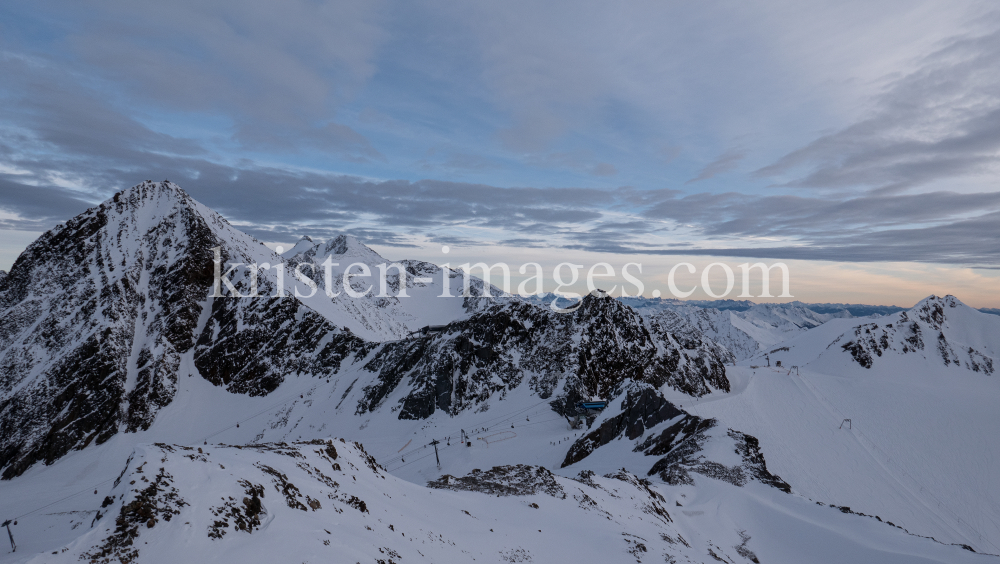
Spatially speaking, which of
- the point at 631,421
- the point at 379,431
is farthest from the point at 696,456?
the point at 379,431

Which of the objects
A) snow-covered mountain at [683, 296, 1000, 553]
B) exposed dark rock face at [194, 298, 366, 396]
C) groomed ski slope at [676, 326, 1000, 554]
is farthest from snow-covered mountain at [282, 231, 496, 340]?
snow-covered mountain at [683, 296, 1000, 553]

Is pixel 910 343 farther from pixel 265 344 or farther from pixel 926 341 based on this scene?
pixel 265 344

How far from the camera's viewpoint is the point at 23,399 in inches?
2566

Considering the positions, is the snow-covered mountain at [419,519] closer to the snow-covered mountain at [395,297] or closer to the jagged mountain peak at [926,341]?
the jagged mountain peak at [926,341]

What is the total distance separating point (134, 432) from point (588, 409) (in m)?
69.8

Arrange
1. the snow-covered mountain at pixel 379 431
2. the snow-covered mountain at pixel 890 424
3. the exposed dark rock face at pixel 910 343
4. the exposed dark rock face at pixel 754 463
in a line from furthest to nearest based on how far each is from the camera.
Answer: the exposed dark rock face at pixel 910 343, the snow-covered mountain at pixel 890 424, the exposed dark rock face at pixel 754 463, the snow-covered mountain at pixel 379 431

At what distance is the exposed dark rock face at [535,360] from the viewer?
211ft

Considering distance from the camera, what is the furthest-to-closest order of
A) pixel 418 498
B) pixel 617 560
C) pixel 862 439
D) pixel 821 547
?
Answer: pixel 862 439
pixel 821 547
pixel 418 498
pixel 617 560

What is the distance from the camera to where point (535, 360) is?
67.2 meters

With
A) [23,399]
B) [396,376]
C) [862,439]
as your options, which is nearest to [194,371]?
[23,399]

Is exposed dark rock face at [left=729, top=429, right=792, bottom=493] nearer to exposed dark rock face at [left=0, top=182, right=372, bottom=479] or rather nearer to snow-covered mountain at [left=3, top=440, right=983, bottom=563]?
snow-covered mountain at [left=3, top=440, right=983, bottom=563]

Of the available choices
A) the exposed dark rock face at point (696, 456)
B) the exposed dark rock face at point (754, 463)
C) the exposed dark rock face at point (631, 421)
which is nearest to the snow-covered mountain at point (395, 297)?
the exposed dark rock face at point (631, 421)

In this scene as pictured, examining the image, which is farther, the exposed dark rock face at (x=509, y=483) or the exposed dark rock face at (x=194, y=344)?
the exposed dark rock face at (x=194, y=344)

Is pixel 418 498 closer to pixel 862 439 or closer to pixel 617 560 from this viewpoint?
pixel 617 560
